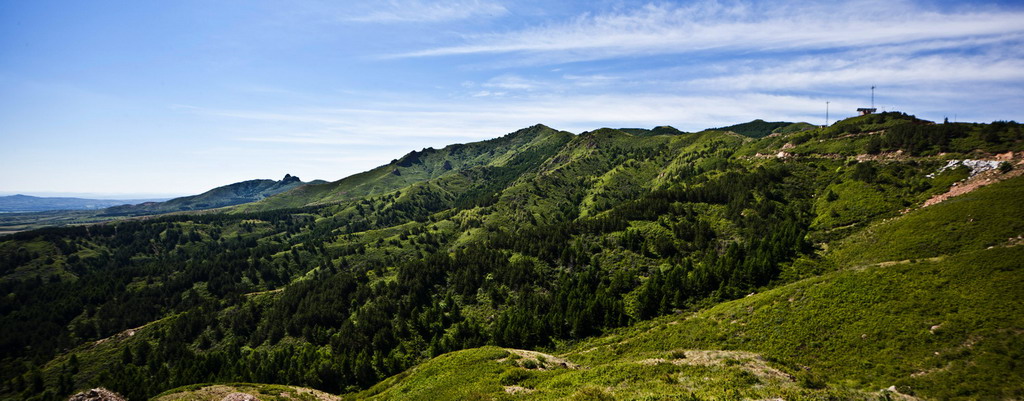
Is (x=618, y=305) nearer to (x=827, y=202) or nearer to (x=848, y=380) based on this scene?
(x=848, y=380)

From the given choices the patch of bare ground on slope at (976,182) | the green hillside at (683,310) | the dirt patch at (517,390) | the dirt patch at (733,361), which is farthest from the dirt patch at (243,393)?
the patch of bare ground on slope at (976,182)

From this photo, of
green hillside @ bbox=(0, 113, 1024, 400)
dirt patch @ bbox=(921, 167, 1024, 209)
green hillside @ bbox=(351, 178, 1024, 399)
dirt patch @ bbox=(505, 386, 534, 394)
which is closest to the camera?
green hillside @ bbox=(351, 178, 1024, 399)

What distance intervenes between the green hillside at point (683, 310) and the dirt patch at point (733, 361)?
387mm

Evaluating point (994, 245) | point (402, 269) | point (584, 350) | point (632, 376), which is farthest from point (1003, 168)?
→ point (402, 269)

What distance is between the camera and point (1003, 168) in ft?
→ 287

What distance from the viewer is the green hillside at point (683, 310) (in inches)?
1588

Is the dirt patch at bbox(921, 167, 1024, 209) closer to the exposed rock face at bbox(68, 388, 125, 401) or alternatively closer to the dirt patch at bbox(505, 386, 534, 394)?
the dirt patch at bbox(505, 386, 534, 394)

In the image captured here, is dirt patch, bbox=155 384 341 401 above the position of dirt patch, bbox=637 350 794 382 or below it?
below

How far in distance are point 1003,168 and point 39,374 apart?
29529 centimetres

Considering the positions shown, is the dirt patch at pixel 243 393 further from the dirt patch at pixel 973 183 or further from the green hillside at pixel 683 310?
the dirt patch at pixel 973 183

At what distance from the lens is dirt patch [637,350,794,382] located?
35.5 metres

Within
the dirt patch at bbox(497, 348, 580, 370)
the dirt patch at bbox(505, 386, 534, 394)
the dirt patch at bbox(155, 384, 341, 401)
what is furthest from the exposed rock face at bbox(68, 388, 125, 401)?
the dirt patch at bbox(505, 386, 534, 394)

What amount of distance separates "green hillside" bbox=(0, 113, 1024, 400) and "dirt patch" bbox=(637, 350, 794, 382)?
387 millimetres

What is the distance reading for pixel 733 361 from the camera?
40.6 meters
